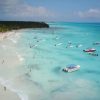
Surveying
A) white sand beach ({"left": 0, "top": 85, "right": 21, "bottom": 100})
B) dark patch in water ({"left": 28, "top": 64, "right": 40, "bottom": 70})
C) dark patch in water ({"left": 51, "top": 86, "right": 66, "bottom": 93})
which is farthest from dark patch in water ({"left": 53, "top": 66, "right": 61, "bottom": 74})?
white sand beach ({"left": 0, "top": 85, "right": 21, "bottom": 100})

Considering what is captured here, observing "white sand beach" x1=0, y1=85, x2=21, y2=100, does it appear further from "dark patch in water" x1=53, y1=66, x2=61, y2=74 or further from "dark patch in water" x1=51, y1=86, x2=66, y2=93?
"dark patch in water" x1=53, y1=66, x2=61, y2=74

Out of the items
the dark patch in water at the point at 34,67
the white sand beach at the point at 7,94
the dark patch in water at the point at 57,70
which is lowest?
the dark patch in water at the point at 57,70

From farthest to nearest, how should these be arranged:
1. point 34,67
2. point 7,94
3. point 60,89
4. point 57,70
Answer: point 34,67
point 57,70
point 60,89
point 7,94

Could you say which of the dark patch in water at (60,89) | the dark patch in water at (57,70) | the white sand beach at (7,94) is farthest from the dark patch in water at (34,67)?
the white sand beach at (7,94)

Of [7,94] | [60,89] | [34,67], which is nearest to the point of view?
[7,94]

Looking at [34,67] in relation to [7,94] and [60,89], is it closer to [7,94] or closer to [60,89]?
[60,89]

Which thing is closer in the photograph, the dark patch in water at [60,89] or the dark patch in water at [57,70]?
the dark patch in water at [60,89]

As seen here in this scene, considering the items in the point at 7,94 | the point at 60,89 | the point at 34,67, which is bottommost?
the point at 60,89

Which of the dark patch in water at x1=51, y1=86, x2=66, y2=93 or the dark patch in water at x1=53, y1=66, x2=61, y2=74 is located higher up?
the dark patch in water at x1=53, y1=66, x2=61, y2=74

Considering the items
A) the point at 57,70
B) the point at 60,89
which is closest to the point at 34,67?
the point at 57,70

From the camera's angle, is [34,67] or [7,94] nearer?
[7,94]

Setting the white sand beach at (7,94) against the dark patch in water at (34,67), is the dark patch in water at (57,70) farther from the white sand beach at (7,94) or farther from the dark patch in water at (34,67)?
the white sand beach at (7,94)

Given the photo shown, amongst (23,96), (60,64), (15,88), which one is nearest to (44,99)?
(23,96)
